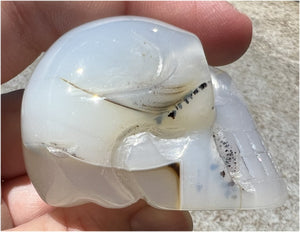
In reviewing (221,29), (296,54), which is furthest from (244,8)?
(221,29)

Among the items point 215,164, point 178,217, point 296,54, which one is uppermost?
point 215,164

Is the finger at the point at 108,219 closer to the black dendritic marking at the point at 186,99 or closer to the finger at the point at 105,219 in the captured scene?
the finger at the point at 105,219

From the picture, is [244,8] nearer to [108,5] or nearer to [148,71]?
[108,5]

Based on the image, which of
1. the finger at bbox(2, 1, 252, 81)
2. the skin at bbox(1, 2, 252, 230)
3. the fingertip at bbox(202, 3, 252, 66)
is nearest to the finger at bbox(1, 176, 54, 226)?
the skin at bbox(1, 2, 252, 230)

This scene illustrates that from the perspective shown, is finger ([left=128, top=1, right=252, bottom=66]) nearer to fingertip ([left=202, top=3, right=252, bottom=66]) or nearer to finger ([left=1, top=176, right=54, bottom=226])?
fingertip ([left=202, top=3, right=252, bottom=66])

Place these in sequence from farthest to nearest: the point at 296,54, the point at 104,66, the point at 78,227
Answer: the point at 296,54
the point at 78,227
the point at 104,66

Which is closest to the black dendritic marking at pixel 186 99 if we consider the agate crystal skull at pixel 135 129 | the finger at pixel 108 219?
the agate crystal skull at pixel 135 129

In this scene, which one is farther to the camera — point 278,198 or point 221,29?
point 221,29
